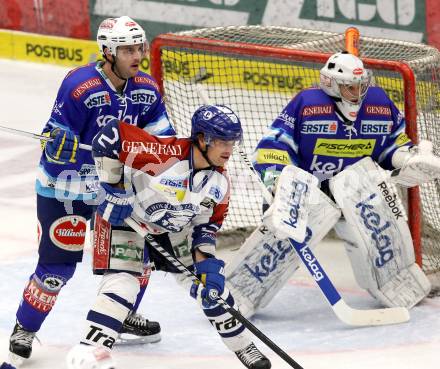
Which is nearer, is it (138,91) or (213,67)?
(138,91)

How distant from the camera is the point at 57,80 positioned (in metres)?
10.4

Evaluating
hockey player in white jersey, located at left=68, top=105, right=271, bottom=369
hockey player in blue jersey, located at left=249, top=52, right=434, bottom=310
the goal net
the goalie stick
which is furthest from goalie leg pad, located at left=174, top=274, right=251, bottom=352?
the goal net

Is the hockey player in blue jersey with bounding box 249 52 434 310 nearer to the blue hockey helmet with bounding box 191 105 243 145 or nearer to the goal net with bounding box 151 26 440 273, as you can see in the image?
the goal net with bounding box 151 26 440 273

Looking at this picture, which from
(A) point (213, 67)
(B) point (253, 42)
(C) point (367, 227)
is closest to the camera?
(C) point (367, 227)

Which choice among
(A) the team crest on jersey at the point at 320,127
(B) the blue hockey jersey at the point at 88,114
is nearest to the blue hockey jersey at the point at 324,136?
(A) the team crest on jersey at the point at 320,127

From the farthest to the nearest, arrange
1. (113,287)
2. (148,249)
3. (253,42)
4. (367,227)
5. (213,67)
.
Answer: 1. (213,67)
2. (253,42)
3. (367,227)
4. (148,249)
5. (113,287)

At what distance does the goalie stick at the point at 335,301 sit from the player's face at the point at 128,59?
1.59 ft

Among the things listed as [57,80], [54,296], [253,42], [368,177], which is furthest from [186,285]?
[57,80]

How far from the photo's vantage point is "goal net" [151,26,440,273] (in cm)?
648

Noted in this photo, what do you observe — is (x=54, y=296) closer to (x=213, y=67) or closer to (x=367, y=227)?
(x=367, y=227)

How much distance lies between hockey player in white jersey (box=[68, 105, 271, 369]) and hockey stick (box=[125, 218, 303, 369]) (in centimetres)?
3

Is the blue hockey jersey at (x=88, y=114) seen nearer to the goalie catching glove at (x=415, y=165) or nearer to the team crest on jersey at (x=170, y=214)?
the team crest on jersey at (x=170, y=214)

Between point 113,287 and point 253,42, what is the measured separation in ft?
8.87

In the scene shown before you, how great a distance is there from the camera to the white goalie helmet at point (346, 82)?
6.00 meters
